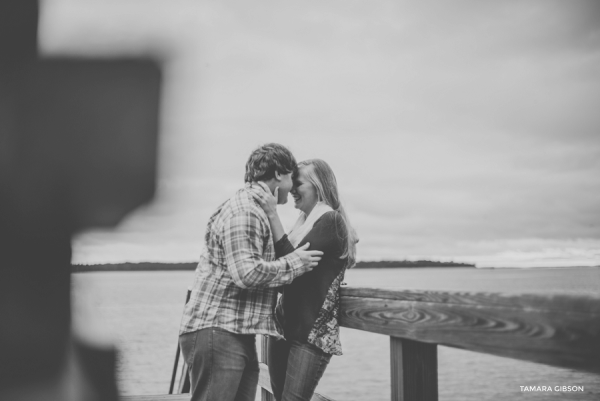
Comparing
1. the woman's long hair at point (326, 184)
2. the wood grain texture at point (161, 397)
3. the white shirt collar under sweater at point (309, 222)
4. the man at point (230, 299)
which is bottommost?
the wood grain texture at point (161, 397)

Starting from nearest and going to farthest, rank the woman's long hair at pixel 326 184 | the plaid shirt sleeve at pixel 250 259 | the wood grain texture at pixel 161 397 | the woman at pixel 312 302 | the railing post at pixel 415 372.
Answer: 1. the railing post at pixel 415 372
2. the plaid shirt sleeve at pixel 250 259
3. the woman at pixel 312 302
4. the woman's long hair at pixel 326 184
5. the wood grain texture at pixel 161 397

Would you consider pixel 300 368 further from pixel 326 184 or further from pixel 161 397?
pixel 161 397

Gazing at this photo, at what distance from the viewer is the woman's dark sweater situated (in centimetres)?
250

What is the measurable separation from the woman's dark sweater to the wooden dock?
0.14m

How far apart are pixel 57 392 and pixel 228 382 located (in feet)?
6.13

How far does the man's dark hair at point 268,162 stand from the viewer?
2.32 metres

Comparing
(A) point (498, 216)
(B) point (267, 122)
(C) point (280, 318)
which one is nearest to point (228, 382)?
(C) point (280, 318)

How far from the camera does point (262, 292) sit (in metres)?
2.22

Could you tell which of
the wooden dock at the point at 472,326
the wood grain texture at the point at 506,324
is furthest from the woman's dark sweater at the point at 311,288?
the wood grain texture at the point at 506,324

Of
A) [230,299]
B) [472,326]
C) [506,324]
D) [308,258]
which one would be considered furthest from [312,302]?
[506,324]

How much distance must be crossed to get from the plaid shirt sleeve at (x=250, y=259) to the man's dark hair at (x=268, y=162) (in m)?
0.21

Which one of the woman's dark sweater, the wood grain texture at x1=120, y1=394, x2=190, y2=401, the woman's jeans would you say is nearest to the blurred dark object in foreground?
the woman's dark sweater

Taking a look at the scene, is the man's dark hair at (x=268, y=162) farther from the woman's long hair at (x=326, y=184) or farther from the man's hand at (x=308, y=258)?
the woman's long hair at (x=326, y=184)

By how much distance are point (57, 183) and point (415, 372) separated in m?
1.73
